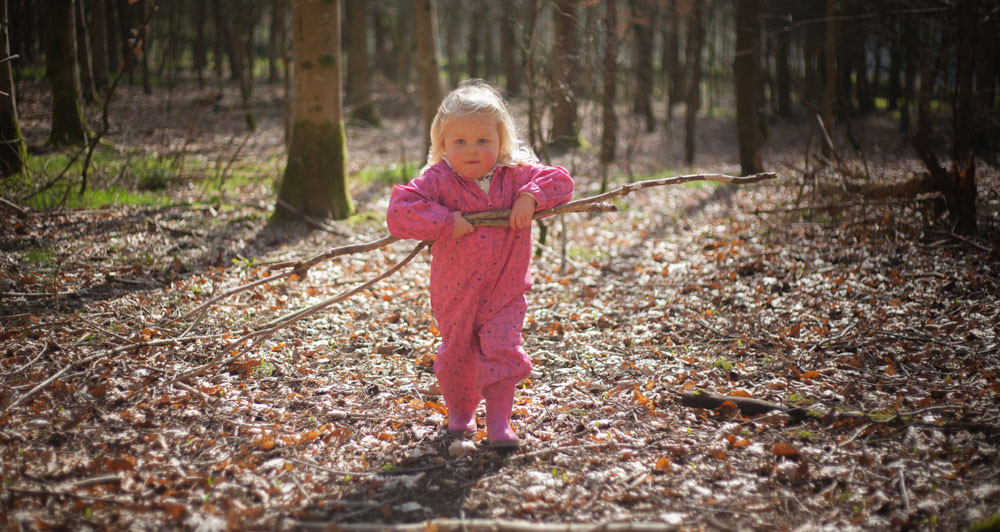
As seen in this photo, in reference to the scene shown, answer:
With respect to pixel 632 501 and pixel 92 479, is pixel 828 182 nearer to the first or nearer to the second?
pixel 632 501

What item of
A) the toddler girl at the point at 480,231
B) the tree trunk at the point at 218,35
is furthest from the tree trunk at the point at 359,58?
the toddler girl at the point at 480,231

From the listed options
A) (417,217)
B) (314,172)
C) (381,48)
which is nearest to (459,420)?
(417,217)

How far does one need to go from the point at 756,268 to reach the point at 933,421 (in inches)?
130

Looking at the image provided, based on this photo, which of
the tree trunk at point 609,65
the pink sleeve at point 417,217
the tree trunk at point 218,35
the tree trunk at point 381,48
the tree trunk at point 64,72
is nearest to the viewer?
the pink sleeve at point 417,217

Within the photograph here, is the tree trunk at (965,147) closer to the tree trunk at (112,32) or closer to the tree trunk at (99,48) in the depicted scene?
the tree trunk at (99,48)

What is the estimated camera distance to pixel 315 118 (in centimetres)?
762

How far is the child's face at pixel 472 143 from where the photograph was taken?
310cm

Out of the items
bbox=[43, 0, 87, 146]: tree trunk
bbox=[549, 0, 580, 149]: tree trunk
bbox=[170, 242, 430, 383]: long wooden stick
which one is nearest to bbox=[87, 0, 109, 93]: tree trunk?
bbox=[43, 0, 87, 146]: tree trunk

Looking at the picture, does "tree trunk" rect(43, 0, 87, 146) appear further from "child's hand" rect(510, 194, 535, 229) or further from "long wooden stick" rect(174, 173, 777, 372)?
"child's hand" rect(510, 194, 535, 229)

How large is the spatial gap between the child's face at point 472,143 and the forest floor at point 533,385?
4.75ft

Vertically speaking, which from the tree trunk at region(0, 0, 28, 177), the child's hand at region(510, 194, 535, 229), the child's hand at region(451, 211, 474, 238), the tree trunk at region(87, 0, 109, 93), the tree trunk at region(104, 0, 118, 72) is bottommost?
the child's hand at region(451, 211, 474, 238)

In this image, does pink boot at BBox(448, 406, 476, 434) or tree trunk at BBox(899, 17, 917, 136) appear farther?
tree trunk at BBox(899, 17, 917, 136)

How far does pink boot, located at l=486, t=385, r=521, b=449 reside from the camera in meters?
3.29

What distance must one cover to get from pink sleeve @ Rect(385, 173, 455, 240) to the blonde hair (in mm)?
321
